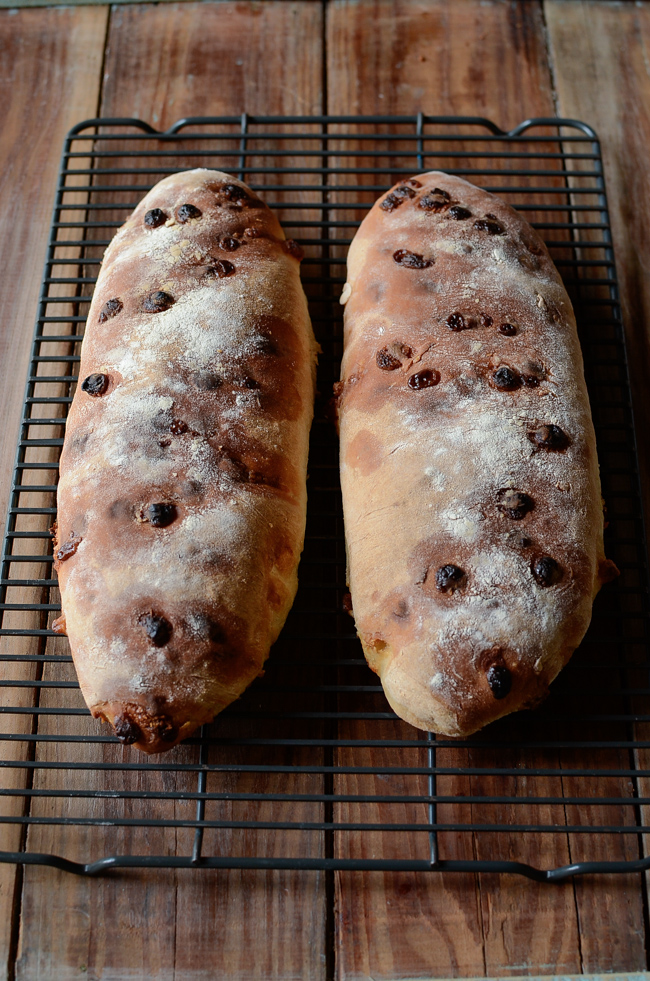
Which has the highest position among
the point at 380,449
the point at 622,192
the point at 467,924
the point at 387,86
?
the point at 387,86

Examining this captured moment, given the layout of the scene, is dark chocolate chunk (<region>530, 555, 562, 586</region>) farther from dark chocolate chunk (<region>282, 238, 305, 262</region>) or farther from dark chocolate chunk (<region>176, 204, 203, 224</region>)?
dark chocolate chunk (<region>176, 204, 203, 224</region>)

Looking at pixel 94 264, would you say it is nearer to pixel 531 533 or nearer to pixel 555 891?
pixel 531 533

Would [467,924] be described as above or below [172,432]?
below

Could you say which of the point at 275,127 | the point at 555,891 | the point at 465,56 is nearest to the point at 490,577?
the point at 555,891

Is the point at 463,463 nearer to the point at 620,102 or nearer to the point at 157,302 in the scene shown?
the point at 157,302

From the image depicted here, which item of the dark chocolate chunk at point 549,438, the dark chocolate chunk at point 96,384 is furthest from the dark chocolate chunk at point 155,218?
the dark chocolate chunk at point 549,438

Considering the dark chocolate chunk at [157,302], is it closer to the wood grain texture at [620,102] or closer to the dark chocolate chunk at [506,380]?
the dark chocolate chunk at [506,380]

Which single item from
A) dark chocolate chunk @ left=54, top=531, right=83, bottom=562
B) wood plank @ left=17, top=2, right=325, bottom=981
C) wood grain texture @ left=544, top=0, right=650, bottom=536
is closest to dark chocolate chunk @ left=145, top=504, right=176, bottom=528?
dark chocolate chunk @ left=54, top=531, right=83, bottom=562
